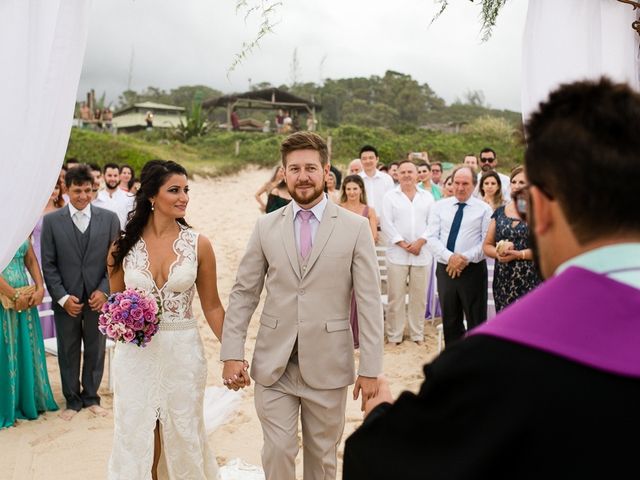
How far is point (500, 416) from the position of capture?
3.82ft

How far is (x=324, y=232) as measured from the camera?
3.49 meters

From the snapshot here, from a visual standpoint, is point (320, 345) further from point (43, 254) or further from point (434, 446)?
point (43, 254)

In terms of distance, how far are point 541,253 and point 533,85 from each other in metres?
2.02

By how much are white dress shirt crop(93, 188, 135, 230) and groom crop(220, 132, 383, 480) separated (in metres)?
5.29

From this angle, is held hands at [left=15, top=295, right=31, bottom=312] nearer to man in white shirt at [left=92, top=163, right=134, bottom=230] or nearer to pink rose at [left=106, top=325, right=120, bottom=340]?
pink rose at [left=106, top=325, right=120, bottom=340]

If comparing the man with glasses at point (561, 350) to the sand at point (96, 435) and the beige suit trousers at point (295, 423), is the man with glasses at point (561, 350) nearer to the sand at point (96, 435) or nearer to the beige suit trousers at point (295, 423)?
the beige suit trousers at point (295, 423)

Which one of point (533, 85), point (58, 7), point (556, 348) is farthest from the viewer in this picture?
point (533, 85)

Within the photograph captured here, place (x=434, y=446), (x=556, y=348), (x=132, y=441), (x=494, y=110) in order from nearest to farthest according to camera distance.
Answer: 1. (x=556, y=348)
2. (x=434, y=446)
3. (x=132, y=441)
4. (x=494, y=110)

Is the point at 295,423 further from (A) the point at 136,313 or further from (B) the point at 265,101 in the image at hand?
(B) the point at 265,101

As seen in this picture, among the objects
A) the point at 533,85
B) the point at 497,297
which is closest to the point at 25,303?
the point at 497,297

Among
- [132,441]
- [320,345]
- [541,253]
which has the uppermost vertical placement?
[541,253]

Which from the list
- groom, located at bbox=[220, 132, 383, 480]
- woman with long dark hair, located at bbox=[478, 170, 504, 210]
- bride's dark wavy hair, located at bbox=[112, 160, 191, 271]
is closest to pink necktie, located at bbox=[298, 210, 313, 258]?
groom, located at bbox=[220, 132, 383, 480]

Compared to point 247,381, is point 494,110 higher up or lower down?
higher up

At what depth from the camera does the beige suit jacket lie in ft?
11.2
